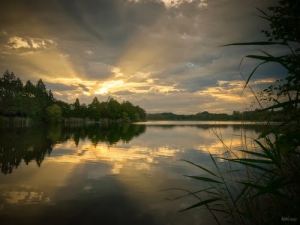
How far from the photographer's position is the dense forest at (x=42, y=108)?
5273 cm

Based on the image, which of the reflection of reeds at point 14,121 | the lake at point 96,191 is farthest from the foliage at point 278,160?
the reflection of reeds at point 14,121

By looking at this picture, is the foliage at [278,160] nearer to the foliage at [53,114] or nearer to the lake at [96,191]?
the lake at [96,191]

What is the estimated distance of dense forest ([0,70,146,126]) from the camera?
52.7 m

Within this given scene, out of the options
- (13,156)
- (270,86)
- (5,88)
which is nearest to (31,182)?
(13,156)

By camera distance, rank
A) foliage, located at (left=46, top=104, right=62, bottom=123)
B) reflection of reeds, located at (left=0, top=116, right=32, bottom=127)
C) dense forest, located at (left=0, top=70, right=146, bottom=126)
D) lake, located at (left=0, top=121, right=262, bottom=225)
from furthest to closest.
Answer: foliage, located at (left=46, top=104, right=62, bottom=123), dense forest, located at (left=0, top=70, right=146, bottom=126), reflection of reeds, located at (left=0, top=116, right=32, bottom=127), lake, located at (left=0, top=121, right=262, bottom=225)

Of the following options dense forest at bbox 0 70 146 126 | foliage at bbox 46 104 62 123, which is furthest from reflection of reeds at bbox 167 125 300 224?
foliage at bbox 46 104 62 123

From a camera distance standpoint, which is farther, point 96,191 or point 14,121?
point 14,121

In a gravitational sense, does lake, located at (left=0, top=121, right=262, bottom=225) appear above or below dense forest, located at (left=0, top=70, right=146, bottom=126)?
below

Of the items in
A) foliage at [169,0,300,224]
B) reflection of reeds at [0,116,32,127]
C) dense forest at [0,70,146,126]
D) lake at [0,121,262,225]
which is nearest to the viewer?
foliage at [169,0,300,224]

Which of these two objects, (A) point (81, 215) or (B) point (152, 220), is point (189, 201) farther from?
(A) point (81, 215)

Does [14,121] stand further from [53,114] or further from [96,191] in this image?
[96,191]

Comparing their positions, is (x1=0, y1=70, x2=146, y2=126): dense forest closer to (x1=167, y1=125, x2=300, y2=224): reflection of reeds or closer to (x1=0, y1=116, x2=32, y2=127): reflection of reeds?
(x1=0, y1=116, x2=32, y2=127): reflection of reeds

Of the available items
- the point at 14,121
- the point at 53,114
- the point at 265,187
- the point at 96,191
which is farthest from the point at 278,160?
the point at 53,114

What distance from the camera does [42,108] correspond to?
273 ft
